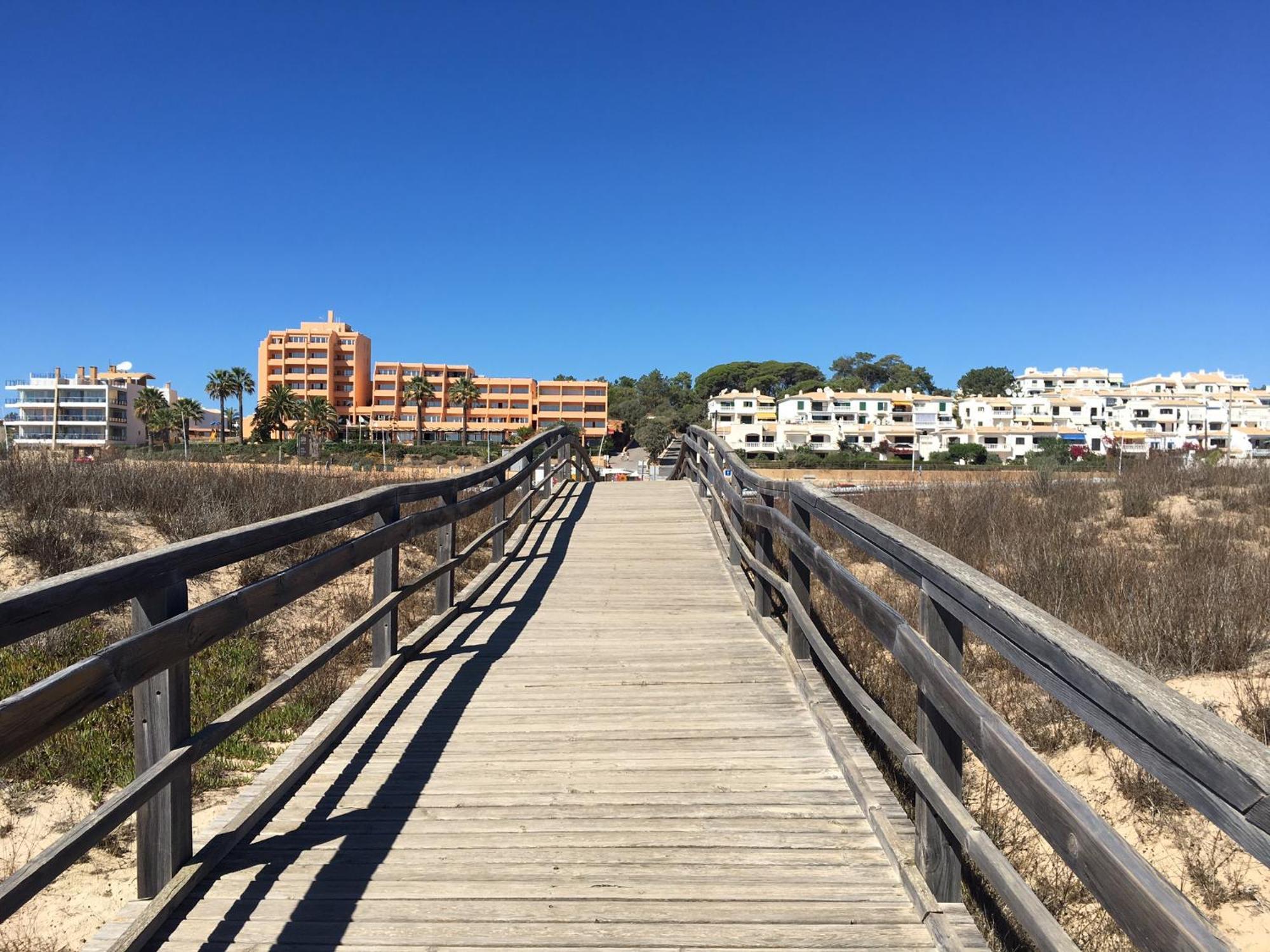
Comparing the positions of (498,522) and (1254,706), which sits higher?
(498,522)

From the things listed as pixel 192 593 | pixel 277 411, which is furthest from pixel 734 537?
pixel 277 411

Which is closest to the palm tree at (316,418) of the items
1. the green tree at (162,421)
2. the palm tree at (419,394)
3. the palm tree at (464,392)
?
the palm tree at (419,394)

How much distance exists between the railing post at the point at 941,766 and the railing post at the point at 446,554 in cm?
410

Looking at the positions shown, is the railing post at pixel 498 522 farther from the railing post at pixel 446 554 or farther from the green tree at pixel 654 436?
the green tree at pixel 654 436

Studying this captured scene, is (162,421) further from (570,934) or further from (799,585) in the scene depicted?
(570,934)

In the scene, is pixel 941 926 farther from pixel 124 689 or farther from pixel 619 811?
pixel 124 689

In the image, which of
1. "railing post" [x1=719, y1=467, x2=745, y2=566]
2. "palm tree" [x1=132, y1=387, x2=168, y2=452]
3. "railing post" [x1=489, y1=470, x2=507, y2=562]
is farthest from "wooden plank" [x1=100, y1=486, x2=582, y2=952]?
"palm tree" [x1=132, y1=387, x2=168, y2=452]

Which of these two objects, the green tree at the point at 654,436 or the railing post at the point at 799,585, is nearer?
the railing post at the point at 799,585

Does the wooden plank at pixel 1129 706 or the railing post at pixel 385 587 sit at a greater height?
the wooden plank at pixel 1129 706

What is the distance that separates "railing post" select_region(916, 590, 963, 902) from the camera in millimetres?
2527

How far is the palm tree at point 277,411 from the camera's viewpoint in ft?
243

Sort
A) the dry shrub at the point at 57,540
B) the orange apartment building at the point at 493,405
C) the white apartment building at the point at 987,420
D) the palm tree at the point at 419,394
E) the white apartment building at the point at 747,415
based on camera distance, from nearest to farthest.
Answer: the dry shrub at the point at 57,540 < the white apartment building at the point at 987,420 < the white apartment building at the point at 747,415 < the palm tree at the point at 419,394 < the orange apartment building at the point at 493,405

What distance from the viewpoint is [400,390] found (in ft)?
310

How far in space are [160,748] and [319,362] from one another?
99.3 m
